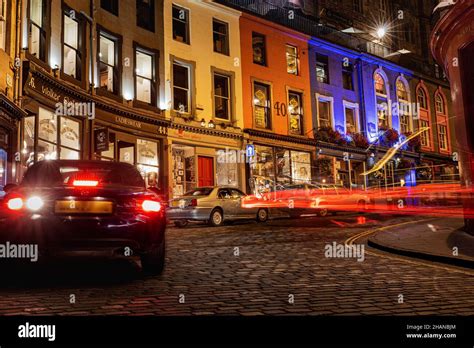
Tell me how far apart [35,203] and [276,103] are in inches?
926

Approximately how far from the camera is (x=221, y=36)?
87.1 ft

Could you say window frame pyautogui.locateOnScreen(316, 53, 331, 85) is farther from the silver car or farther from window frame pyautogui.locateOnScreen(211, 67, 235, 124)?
the silver car

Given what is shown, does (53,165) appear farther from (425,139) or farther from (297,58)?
(425,139)

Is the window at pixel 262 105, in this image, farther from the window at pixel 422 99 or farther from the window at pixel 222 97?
the window at pixel 422 99

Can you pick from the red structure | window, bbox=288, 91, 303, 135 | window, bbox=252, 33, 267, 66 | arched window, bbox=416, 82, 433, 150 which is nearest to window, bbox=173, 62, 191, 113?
window, bbox=252, 33, 267, 66

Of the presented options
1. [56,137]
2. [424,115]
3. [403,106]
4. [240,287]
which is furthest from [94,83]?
[424,115]

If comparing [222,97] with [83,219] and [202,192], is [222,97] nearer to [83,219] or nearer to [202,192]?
[202,192]

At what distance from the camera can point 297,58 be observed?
98.4 ft

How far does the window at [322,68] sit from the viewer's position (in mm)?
31388

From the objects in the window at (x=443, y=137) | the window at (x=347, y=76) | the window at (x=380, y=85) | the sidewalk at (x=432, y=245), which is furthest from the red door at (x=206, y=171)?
the window at (x=443, y=137)

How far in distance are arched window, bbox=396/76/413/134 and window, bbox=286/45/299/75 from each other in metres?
11.8

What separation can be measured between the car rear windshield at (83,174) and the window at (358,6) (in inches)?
1280
